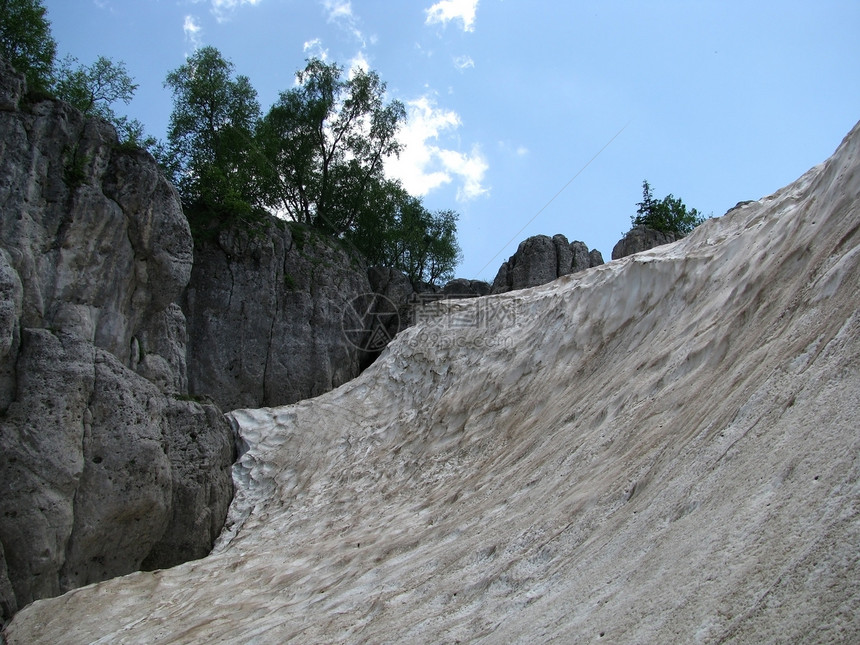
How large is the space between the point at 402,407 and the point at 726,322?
8.83 m

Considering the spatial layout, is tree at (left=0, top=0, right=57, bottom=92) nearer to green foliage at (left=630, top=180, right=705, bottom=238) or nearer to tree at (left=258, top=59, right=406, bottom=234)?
Result: tree at (left=258, top=59, right=406, bottom=234)

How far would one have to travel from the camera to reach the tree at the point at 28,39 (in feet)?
74.4

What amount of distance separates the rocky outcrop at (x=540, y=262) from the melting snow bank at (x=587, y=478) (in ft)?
27.4

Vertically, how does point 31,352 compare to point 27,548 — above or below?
above

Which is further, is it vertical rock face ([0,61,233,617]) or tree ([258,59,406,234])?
tree ([258,59,406,234])

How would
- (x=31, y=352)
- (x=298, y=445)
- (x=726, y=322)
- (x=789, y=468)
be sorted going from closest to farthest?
(x=789, y=468) < (x=726, y=322) < (x=31, y=352) < (x=298, y=445)

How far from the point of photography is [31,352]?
1286 cm

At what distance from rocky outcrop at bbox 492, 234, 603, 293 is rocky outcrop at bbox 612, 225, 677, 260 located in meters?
1.73

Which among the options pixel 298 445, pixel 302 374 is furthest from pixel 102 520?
pixel 302 374

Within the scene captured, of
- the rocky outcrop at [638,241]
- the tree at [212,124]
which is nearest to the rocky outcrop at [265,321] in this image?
the tree at [212,124]

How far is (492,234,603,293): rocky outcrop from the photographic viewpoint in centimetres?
2669

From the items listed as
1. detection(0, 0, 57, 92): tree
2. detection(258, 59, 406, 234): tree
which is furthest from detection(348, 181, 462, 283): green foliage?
detection(0, 0, 57, 92): tree

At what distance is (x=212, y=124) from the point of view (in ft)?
91.4

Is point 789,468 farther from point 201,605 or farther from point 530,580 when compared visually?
point 201,605
